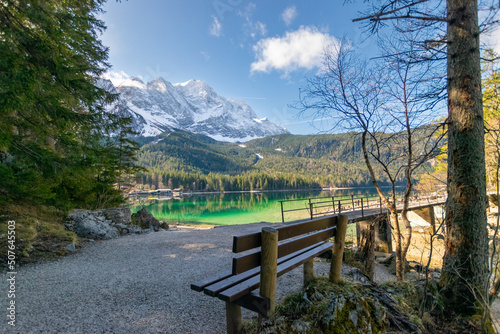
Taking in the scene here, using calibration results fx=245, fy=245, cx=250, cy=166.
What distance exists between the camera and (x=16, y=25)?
5.46m

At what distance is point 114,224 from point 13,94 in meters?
6.03

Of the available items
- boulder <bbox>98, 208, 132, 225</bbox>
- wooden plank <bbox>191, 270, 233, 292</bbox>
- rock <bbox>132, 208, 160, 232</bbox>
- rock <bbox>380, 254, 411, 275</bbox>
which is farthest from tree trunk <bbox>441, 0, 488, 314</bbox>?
rock <bbox>132, 208, 160, 232</bbox>

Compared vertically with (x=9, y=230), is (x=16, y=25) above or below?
above

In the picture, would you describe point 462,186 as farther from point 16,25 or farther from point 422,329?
point 16,25

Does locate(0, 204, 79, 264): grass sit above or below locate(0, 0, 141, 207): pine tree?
below

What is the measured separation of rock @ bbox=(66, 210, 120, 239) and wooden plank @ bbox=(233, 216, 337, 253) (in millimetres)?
7736

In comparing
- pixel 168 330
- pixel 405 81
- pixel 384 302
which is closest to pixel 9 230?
pixel 168 330

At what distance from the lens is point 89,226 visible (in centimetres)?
795

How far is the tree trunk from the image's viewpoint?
2.99 m

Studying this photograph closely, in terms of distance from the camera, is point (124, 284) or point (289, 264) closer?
point (289, 264)

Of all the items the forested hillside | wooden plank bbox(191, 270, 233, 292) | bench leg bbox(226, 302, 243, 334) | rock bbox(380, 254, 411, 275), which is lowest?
rock bbox(380, 254, 411, 275)

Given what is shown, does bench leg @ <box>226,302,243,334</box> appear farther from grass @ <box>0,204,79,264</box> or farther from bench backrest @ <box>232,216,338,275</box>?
grass @ <box>0,204,79,264</box>

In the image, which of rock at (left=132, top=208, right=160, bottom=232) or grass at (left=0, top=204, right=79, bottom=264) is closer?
grass at (left=0, top=204, right=79, bottom=264)

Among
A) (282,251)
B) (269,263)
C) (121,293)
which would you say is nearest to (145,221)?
(121,293)
